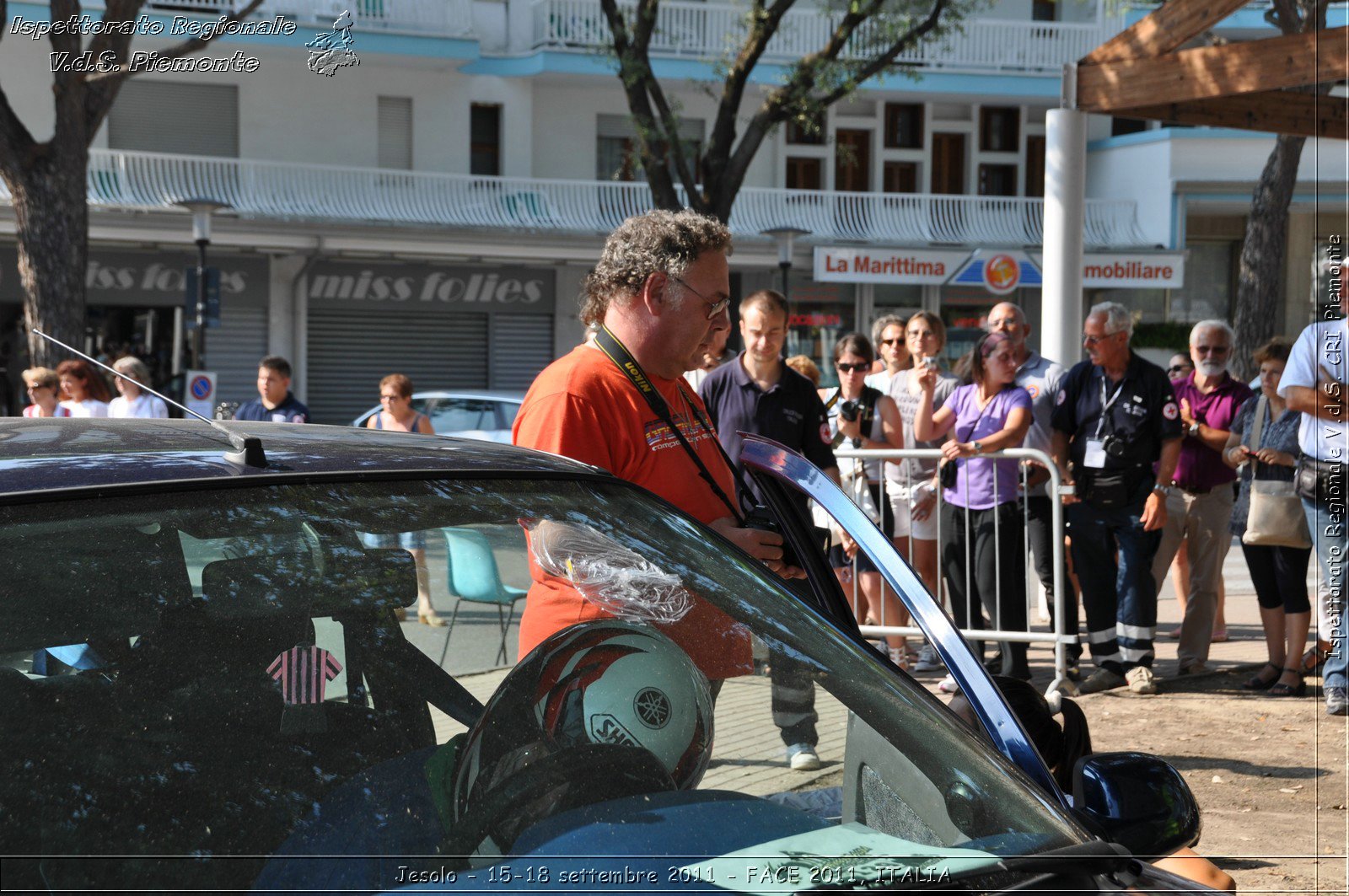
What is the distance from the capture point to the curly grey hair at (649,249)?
3.28 meters

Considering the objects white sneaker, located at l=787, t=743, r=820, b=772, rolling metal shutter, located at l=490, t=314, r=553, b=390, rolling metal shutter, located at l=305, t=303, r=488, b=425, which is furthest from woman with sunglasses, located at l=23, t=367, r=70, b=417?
rolling metal shutter, located at l=490, t=314, r=553, b=390

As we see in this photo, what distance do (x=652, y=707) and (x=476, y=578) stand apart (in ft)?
1.26

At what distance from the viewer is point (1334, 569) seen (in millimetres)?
6246

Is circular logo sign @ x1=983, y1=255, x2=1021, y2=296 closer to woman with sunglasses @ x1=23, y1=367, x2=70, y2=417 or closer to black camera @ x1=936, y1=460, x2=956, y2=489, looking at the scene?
black camera @ x1=936, y1=460, x2=956, y2=489

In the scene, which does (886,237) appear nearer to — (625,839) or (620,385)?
(620,385)

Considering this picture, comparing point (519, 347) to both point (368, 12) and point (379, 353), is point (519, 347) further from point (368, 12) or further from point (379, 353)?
point (368, 12)

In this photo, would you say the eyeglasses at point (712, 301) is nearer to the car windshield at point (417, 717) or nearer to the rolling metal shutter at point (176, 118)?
the car windshield at point (417, 717)

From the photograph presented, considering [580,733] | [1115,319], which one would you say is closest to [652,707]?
[580,733]

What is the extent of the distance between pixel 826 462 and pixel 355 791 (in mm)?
4689

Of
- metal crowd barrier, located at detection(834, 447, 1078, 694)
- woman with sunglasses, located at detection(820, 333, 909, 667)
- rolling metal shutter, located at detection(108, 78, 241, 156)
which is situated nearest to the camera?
metal crowd barrier, located at detection(834, 447, 1078, 694)

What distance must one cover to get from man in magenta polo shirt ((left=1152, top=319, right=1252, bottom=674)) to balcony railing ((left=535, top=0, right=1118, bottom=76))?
17.4 meters

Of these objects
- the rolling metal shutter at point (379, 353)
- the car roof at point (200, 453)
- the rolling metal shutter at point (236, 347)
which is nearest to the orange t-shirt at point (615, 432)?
the car roof at point (200, 453)

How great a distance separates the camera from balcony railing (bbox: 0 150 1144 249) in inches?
893

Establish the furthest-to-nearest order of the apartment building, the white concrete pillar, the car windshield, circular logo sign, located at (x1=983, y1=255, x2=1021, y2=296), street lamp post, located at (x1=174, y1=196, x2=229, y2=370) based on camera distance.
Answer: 1. the apartment building
2. circular logo sign, located at (x1=983, y1=255, x2=1021, y2=296)
3. street lamp post, located at (x1=174, y1=196, x2=229, y2=370)
4. the white concrete pillar
5. the car windshield
